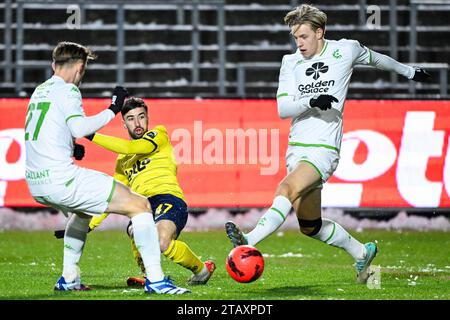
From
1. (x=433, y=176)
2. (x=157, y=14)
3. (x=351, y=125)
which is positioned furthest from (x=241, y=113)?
(x=157, y=14)

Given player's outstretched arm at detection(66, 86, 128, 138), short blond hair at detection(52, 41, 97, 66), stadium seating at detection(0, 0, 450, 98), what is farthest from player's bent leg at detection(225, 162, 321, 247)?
stadium seating at detection(0, 0, 450, 98)

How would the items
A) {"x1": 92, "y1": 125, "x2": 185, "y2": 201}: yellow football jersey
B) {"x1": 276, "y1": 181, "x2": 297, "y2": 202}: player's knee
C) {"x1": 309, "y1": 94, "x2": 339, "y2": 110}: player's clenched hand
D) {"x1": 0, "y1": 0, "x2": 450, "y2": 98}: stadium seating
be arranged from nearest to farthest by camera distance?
{"x1": 309, "y1": 94, "x2": 339, "y2": 110}: player's clenched hand
{"x1": 276, "y1": 181, "x2": 297, "y2": 202}: player's knee
{"x1": 92, "y1": 125, "x2": 185, "y2": 201}: yellow football jersey
{"x1": 0, "y1": 0, "x2": 450, "y2": 98}: stadium seating

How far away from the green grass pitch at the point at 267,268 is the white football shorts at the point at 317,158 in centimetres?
89

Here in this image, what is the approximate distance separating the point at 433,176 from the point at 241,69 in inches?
134

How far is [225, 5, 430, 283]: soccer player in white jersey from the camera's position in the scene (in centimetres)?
796

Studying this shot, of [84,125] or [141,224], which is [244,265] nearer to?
[141,224]

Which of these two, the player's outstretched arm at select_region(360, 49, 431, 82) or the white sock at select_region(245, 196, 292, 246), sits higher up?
the player's outstretched arm at select_region(360, 49, 431, 82)

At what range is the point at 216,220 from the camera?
14312mm

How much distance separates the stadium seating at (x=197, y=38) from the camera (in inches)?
656

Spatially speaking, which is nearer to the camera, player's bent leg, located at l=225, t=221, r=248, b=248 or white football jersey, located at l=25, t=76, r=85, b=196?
white football jersey, located at l=25, t=76, r=85, b=196

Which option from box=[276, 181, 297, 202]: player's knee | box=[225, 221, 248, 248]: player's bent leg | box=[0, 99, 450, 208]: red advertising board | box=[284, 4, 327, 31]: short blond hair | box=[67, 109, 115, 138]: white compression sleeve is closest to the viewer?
box=[67, 109, 115, 138]: white compression sleeve

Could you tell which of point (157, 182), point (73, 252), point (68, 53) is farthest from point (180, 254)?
point (68, 53)

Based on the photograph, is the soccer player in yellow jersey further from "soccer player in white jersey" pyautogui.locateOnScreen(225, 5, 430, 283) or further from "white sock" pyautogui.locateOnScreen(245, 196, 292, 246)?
"soccer player in white jersey" pyautogui.locateOnScreen(225, 5, 430, 283)

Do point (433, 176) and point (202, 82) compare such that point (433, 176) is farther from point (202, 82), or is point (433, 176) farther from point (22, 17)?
point (22, 17)
